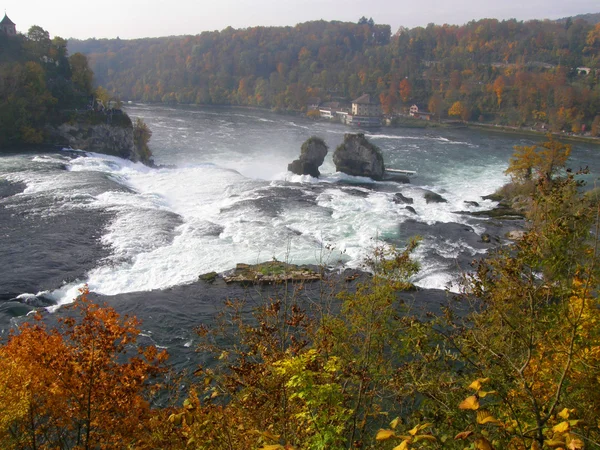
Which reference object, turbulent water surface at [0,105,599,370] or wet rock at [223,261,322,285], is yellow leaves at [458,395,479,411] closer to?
turbulent water surface at [0,105,599,370]

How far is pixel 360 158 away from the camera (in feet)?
153

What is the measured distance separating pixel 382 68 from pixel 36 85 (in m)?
95.1

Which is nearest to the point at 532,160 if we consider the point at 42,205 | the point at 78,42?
the point at 42,205

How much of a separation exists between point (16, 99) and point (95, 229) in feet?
101

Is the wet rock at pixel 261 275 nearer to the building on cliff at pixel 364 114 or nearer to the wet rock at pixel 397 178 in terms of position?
the wet rock at pixel 397 178

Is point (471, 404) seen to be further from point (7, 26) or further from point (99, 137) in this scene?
point (7, 26)

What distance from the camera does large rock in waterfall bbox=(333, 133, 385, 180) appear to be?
4644cm

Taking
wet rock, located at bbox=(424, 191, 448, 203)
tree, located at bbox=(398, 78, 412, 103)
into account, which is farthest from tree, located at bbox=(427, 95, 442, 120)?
wet rock, located at bbox=(424, 191, 448, 203)

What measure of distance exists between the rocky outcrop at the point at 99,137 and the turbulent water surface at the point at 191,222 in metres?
2.86

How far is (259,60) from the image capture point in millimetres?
135875

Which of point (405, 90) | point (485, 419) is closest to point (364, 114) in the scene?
point (405, 90)

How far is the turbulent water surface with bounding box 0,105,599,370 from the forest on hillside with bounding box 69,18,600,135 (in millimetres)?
41087

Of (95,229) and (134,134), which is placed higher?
(134,134)

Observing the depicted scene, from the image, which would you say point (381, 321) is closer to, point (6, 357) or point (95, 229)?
point (6, 357)
